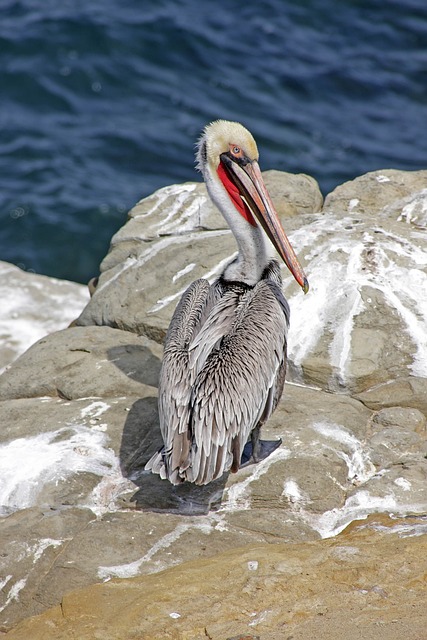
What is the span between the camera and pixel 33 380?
6453 mm

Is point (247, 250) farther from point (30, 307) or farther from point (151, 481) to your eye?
point (30, 307)

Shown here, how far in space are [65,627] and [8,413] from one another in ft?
7.46

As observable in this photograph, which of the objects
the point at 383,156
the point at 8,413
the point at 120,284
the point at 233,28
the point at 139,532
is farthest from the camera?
the point at 233,28

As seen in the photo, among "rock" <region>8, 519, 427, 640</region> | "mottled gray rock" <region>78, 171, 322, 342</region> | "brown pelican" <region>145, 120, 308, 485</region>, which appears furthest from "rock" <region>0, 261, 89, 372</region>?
"rock" <region>8, 519, 427, 640</region>

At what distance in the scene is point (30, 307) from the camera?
29.2 feet

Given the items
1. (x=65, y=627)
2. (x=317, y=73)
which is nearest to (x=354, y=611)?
(x=65, y=627)

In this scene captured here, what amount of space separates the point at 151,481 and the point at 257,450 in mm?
650

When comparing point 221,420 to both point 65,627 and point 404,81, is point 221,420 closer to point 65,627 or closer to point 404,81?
point 65,627

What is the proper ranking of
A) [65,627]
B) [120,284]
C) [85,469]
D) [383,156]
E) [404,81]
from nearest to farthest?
[65,627] < [85,469] < [120,284] < [383,156] < [404,81]

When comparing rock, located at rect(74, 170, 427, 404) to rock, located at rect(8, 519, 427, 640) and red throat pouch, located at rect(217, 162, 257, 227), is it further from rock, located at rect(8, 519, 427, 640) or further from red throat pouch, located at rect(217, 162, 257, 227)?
rock, located at rect(8, 519, 427, 640)

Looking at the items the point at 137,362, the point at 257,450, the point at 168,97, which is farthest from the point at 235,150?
the point at 168,97

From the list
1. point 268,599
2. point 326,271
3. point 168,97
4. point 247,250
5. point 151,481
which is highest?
point 247,250

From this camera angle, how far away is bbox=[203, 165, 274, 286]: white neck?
18.5 ft

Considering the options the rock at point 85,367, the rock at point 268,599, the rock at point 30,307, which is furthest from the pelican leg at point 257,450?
the rock at point 30,307
